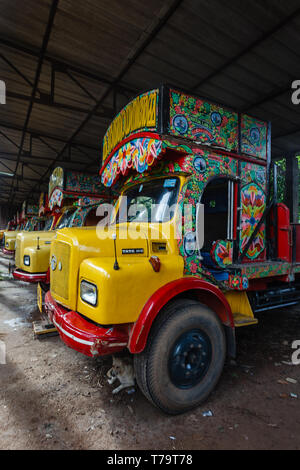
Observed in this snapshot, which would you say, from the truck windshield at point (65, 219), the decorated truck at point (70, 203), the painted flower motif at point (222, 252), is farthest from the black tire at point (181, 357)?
the truck windshield at point (65, 219)

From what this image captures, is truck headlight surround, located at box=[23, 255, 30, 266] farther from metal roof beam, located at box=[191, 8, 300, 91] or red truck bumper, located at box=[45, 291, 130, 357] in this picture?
metal roof beam, located at box=[191, 8, 300, 91]

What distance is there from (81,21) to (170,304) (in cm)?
531

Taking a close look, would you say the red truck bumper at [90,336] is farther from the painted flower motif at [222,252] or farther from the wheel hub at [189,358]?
the painted flower motif at [222,252]

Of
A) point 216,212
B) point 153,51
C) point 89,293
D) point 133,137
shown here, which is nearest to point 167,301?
point 89,293

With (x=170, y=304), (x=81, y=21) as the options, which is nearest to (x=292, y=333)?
(x=170, y=304)

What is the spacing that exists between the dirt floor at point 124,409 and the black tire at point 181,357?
0.20 m

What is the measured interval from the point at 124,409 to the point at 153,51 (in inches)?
238

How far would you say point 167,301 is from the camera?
Result: 223 cm

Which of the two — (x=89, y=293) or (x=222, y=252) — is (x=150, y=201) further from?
(x=89, y=293)

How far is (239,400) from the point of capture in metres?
2.56

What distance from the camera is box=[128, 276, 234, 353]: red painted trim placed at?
2.06m

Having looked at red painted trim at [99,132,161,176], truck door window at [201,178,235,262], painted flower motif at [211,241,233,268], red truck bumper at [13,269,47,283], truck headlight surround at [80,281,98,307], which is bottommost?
red truck bumper at [13,269,47,283]

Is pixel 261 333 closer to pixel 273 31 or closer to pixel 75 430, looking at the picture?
pixel 75 430

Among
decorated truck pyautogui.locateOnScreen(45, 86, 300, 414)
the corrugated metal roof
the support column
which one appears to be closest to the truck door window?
decorated truck pyautogui.locateOnScreen(45, 86, 300, 414)
